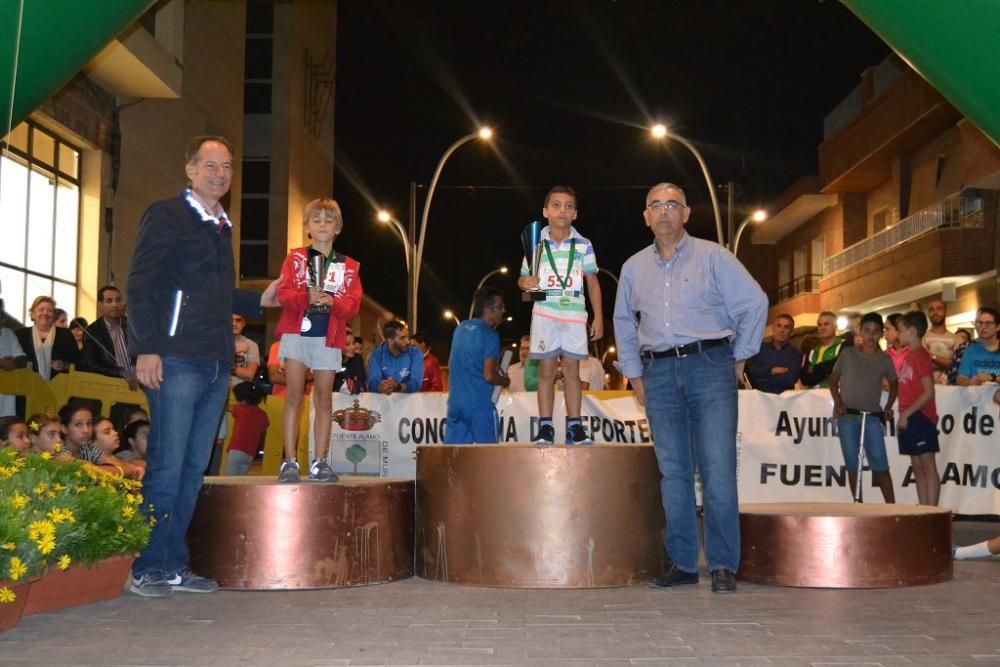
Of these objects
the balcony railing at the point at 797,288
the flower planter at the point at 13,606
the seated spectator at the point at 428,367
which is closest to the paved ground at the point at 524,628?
the flower planter at the point at 13,606

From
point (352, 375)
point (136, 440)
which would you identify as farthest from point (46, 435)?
point (352, 375)

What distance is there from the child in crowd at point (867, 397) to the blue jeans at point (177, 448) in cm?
703

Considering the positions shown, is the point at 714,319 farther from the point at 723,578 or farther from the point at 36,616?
the point at 36,616

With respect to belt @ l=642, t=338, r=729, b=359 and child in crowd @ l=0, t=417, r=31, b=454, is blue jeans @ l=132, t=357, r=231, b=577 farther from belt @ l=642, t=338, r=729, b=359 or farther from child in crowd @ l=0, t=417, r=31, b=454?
child in crowd @ l=0, t=417, r=31, b=454

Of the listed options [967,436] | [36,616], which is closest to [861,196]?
[967,436]

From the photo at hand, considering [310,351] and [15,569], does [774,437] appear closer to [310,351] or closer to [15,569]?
[310,351]

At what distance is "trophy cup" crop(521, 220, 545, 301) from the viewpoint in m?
8.43

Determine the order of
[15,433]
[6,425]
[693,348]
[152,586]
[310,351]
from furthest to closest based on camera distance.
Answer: [6,425], [15,433], [310,351], [693,348], [152,586]

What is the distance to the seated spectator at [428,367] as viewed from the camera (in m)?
15.2

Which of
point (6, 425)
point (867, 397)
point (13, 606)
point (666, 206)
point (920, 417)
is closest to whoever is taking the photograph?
point (13, 606)

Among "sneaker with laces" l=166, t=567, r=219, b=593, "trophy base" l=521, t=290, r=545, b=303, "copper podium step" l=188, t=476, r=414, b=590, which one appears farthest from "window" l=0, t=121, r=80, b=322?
"sneaker with laces" l=166, t=567, r=219, b=593

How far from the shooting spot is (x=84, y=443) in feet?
32.7

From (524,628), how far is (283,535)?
1991mm

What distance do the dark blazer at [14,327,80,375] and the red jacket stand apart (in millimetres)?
4987
